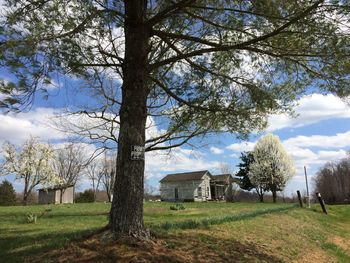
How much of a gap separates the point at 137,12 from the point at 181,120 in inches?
176

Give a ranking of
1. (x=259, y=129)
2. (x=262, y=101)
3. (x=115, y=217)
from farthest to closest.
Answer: (x=259, y=129), (x=262, y=101), (x=115, y=217)

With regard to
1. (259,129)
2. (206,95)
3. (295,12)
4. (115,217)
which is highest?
(295,12)

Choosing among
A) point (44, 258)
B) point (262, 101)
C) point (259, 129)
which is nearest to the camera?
point (44, 258)

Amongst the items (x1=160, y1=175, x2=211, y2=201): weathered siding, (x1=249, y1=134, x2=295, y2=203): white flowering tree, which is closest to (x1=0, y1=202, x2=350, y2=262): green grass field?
(x1=249, y1=134, x2=295, y2=203): white flowering tree

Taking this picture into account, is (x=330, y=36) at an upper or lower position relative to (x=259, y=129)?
upper

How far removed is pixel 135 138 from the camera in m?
6.32

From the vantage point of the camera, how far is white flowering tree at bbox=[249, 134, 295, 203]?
4631 cm

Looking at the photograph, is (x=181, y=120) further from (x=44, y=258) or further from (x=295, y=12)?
(x=44, y=258)

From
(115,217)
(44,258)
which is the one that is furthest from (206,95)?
(44,258)

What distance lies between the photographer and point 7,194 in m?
39.9

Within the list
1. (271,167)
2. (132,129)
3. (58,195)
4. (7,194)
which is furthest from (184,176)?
(132,129)

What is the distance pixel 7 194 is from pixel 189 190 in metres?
24.5

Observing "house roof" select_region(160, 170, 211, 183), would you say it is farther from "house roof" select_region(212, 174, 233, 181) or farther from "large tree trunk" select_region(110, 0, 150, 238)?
"large tree trunk" select_region(110, 0, 150, 238)

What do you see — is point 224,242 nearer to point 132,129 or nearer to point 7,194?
point 132,129
